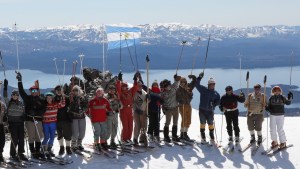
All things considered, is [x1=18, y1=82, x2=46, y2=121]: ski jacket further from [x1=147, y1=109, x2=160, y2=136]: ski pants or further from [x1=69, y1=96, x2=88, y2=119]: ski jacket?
[x1=147, y1=109, x2=160, y2=136]: ski pants

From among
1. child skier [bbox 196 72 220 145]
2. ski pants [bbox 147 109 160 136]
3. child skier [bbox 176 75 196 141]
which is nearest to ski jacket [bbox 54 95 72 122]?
ski pants [bbox 147 109 160 136]

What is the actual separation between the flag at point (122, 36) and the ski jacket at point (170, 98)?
13.9 feet

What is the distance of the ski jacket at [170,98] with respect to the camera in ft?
41.9

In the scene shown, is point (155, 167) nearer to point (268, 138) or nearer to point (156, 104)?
point (156, 104)

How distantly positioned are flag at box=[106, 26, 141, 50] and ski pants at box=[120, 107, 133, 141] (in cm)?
472

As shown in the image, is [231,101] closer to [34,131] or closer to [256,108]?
[256,108]

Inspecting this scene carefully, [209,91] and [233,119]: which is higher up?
[209,91]

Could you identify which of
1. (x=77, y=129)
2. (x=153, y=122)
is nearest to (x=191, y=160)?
(x=153, y=122)

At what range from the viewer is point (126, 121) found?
40.1ft

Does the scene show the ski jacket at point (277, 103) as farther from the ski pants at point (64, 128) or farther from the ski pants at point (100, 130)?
the ski pants at point (64, 128)

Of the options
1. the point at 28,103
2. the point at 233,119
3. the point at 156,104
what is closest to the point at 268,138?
the point at 233,119

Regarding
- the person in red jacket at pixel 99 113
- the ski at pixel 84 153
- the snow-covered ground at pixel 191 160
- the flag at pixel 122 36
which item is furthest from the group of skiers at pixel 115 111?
the flag at pixel 122 36

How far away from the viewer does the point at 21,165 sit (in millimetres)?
10398

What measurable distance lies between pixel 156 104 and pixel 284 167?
4488 millimetres
